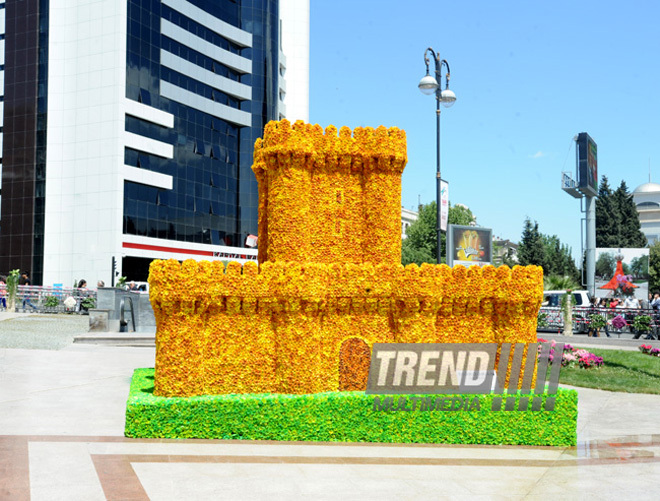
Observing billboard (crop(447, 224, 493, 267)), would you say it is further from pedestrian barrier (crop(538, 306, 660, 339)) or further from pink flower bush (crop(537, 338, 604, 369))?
pedestrian barrier (crop(538, 306, 660, 339))

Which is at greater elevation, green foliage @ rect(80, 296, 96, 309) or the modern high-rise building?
the modern high-rise building

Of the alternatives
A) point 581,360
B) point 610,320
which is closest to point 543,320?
point 610,320

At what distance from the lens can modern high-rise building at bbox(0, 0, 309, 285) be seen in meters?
44.9

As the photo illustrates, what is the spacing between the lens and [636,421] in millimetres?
11430

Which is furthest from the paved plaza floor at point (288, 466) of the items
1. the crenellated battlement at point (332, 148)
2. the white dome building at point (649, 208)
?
the white dome building at point (649, 208)

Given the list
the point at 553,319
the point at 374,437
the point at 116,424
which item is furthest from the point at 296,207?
the point at 553,319

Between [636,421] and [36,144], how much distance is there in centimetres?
4597

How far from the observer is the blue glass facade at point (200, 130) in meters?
46.5

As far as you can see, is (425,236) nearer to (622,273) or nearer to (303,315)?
(622,273)

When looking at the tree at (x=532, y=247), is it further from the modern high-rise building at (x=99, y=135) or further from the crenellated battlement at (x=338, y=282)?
the crenellated battlement at (x=338, y=282)

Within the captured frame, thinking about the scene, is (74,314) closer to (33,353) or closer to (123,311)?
(123,311)

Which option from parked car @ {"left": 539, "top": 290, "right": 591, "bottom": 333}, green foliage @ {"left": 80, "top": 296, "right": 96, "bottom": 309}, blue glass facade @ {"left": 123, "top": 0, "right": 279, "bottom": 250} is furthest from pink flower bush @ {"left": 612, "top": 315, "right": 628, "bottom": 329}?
blue glass facade @ {"left": 123, "top": 0, "right": 279, "bottom": 250}

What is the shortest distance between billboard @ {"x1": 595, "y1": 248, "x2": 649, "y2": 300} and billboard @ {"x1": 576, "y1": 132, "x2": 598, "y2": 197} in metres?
8.56

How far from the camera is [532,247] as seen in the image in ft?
214
